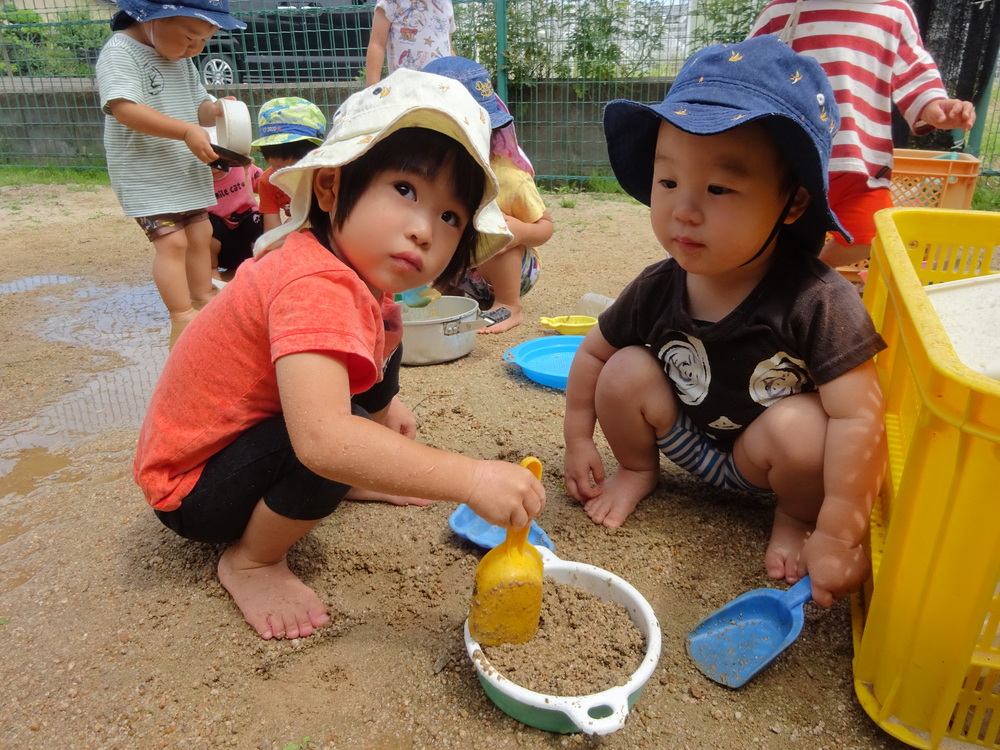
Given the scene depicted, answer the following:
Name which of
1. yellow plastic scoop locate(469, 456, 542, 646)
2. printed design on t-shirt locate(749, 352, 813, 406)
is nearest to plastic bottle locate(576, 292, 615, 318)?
printed design on t-shirt locate(749, 352, 813, 406)

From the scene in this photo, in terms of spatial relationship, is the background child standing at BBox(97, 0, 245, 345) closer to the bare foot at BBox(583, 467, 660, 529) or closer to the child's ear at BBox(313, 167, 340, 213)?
the child's ear at BBox(313, 167, 340, 213)

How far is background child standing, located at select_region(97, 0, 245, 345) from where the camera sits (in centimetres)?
296

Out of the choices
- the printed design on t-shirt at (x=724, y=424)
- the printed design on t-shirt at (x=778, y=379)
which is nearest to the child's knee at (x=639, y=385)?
the printed design on t-shirt at (x=724, y=424)

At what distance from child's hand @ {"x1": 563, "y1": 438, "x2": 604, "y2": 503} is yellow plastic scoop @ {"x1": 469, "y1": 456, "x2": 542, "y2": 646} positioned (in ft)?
1.91

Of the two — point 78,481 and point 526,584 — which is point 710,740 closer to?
point 526,584

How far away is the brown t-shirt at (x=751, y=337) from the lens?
1453 millimetres

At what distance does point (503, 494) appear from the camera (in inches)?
47.4

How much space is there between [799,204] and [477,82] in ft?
6.37

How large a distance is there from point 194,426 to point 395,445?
0.49 meters

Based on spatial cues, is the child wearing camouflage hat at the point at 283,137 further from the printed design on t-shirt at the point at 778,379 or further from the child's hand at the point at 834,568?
the child's hand at the point at 834,568

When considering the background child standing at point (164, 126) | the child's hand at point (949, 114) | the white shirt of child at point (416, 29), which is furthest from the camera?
the white shirt of child at point (416, 29)

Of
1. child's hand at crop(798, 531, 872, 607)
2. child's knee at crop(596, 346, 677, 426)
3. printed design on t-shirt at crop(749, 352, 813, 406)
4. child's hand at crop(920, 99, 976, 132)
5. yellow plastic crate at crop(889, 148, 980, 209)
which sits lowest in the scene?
child's hand at crop(798, 531, 872, 607)

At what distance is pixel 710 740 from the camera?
1.26 m

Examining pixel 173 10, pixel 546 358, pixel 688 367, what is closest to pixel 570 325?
pixel 546 358
